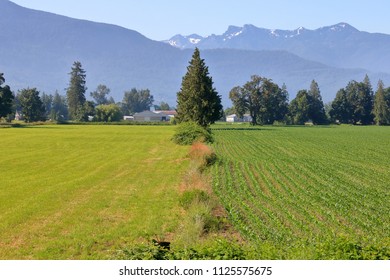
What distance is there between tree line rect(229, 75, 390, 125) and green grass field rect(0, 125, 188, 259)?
372 feet

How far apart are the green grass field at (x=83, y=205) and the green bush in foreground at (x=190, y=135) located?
2175 cm

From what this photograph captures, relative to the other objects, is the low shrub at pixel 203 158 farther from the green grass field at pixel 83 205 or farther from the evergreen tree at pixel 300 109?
the evergreen tree at pixel 300 109

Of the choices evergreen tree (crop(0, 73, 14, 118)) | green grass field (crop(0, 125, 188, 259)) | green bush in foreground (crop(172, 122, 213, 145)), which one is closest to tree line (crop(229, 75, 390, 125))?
evergreen tree (crop(0, 73, 14, 118))

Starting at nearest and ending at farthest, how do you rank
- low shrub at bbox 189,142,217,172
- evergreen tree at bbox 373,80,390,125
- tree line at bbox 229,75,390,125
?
low shrub at bbox 189,142,217,172 → tree line at bbox 229,75,390,125 → evergreen tree at bbox 373,80,390,125

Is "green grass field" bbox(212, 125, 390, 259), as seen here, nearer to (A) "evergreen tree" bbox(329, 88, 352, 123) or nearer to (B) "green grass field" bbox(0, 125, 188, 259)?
(B) "green grass field" bbox(0, 125, 188, 259)

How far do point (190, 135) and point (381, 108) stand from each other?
11330 centimetres

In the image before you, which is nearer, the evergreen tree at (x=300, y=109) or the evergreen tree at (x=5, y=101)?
the evergreen tree at (x=5, y=101)

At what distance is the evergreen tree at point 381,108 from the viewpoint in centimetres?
16388

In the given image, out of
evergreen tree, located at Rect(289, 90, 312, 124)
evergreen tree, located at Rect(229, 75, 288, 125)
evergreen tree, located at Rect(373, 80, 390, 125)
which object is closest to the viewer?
evergreen tree, located at Rect(229, 75, 288, 125)

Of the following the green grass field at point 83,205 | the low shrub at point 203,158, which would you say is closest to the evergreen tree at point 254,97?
the low shrub at point 203,158

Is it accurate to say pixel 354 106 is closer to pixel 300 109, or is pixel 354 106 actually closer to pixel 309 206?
pixel 300 109

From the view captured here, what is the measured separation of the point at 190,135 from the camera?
70000 millimetres

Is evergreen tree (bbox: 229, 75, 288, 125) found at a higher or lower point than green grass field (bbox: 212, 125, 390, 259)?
higher

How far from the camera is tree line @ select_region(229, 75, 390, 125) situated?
15738 centimetres
